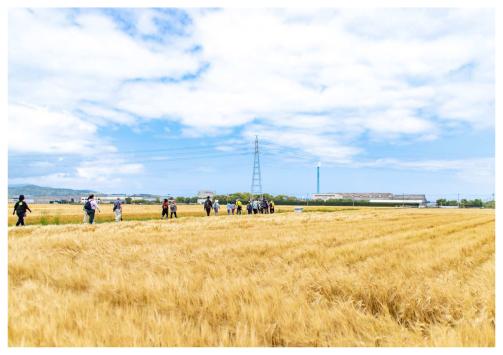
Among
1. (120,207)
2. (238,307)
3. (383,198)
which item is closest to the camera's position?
(238,307)

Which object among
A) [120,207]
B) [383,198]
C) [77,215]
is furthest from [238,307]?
[383,198]

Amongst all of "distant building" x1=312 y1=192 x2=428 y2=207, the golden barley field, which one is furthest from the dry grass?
"distant building" x1=312 y1=192 x2=428 y2=207

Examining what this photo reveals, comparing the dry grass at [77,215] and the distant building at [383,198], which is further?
the distant building at [383,198]

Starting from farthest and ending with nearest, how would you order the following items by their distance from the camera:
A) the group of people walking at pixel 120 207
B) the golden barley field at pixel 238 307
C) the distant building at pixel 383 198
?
the distant building at pixel 383 198
the group of people walking at pixel 120 207
the golden barley field at pixel 238 307

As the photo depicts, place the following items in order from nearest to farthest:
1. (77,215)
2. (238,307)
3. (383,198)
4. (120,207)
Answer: (238,307), (120,207), (77,215), (383,198)

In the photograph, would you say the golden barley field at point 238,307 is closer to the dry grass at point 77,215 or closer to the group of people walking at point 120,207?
the group of people walking at point 120,207

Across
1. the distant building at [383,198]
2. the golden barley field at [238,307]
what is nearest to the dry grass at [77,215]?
the golden barley field at [238,307]

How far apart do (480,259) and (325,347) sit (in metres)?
7.47

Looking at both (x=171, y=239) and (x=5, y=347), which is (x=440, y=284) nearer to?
(x=5, y=347)

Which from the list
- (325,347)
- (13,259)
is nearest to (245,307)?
(325,347)

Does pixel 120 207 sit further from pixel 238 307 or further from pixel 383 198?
pixel 383 198

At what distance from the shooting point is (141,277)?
603 centimetres

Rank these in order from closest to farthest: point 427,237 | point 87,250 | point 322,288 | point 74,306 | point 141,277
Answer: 1. point 74,306
2. point 322,288
3. point 141,277
4. point 87,250
5. point 427,237

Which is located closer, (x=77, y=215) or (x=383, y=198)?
(x=77, y=215)
